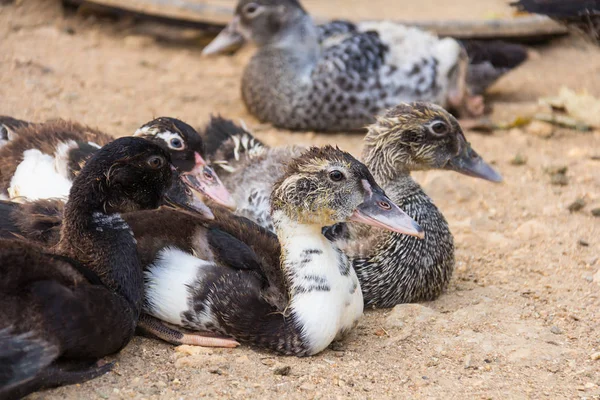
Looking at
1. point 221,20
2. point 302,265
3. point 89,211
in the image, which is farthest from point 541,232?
point 221,20

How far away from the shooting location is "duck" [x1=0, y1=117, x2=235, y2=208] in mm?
5109

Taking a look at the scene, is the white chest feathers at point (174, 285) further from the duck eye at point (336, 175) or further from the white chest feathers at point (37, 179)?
the white chest feathers at point (37, 179)

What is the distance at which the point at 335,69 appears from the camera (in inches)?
318

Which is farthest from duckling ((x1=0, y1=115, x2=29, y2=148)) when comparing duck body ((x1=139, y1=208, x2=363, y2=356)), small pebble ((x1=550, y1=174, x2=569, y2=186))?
small pebble ((x1=550, y1=174, x2=569, y2=186))

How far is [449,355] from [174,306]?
1.37 m

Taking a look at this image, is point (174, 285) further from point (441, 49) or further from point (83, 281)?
point (441, 49)

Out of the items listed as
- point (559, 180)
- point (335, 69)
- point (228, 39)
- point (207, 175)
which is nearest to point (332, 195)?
point (207, 175)

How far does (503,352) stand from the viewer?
450cm

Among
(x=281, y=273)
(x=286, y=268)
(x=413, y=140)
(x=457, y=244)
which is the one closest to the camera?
(x=286, y=268)

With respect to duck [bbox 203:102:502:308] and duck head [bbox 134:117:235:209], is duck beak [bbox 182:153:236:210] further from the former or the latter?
duck [bbox 203:102:502:308]

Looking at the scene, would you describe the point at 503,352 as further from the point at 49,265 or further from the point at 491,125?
the point at 491,125

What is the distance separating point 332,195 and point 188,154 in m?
1.08

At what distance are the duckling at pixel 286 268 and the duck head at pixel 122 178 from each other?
0.32 meters

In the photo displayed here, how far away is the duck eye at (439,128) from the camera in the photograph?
5504mm
